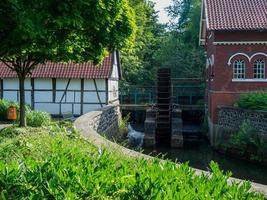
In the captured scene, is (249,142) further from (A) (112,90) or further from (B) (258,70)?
(A) (112,90)

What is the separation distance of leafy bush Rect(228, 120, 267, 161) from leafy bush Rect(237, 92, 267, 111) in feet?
2.87

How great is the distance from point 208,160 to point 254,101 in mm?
3367

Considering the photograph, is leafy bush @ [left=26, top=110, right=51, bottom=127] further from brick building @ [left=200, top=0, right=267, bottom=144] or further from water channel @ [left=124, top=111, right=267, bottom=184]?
brick building @ [left=200, top=0, right=267, bottom=144]

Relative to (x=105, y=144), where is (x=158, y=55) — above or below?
above

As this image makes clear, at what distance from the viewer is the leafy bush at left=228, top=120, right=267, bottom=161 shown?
17.7 meters

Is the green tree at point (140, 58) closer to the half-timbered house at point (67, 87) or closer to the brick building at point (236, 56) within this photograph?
the half-timbered house at point (67, 87)

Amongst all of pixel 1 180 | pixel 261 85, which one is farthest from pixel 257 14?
pixel 1 180

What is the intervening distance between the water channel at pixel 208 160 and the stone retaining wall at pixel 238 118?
137 cm

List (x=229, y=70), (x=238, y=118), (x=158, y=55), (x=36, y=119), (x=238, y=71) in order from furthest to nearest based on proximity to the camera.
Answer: (x=158, y=55), (x=238, y=71), (x=229, y=70), (x=238, y=118), (x=36, y=119)

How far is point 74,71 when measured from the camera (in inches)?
1004

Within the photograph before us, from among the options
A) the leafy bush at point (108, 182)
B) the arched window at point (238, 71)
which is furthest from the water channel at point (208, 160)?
the leafy bush at point (108, 182)

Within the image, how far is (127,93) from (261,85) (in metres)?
13.4

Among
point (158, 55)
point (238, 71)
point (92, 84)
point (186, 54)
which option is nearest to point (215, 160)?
point (238, 71)

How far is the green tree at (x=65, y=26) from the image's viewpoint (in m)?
7.00
